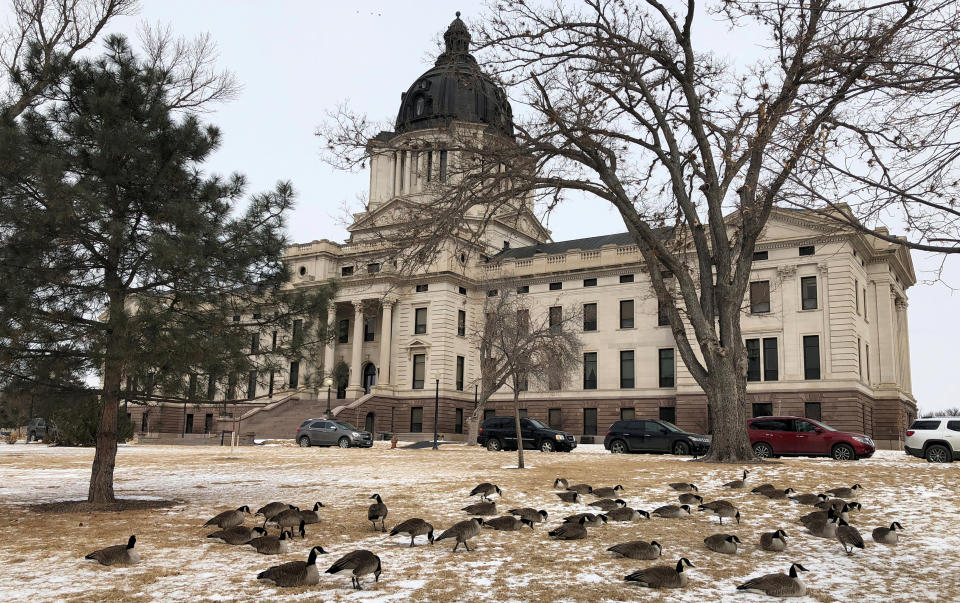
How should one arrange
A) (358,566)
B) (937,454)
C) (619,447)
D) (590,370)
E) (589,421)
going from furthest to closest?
1. (590,370)
2. (589,421)
3. (619,447)
4. (937,454)
5. (358,566)

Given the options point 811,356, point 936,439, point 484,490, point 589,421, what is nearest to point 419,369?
point 589,421

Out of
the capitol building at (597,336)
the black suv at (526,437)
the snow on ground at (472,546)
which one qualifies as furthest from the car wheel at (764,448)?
the capitol building at (597,336)

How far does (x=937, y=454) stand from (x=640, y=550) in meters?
22.8

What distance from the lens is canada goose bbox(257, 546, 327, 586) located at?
6805mm

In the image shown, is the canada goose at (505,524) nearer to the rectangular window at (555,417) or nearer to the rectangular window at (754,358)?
the rectangular window at (754,358)

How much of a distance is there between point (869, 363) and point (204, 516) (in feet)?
168

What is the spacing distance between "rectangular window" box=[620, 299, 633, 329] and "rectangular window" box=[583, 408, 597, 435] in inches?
264

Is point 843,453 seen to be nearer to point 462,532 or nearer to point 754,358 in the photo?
point 462,532

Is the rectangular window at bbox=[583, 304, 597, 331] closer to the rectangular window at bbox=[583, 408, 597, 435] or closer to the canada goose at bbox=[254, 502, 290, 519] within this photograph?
the rectangular window at bbox=[583, 408, 597, 435]

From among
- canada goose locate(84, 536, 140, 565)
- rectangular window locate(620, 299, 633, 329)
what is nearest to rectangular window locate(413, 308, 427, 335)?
rectangular window locate(620, 299, 633, 329)

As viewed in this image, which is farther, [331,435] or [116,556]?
[331,435]

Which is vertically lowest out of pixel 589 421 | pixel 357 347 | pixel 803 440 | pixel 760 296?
pixel 803 440

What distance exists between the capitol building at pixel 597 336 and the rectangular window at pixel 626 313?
0.11 meters

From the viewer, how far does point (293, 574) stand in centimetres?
684
